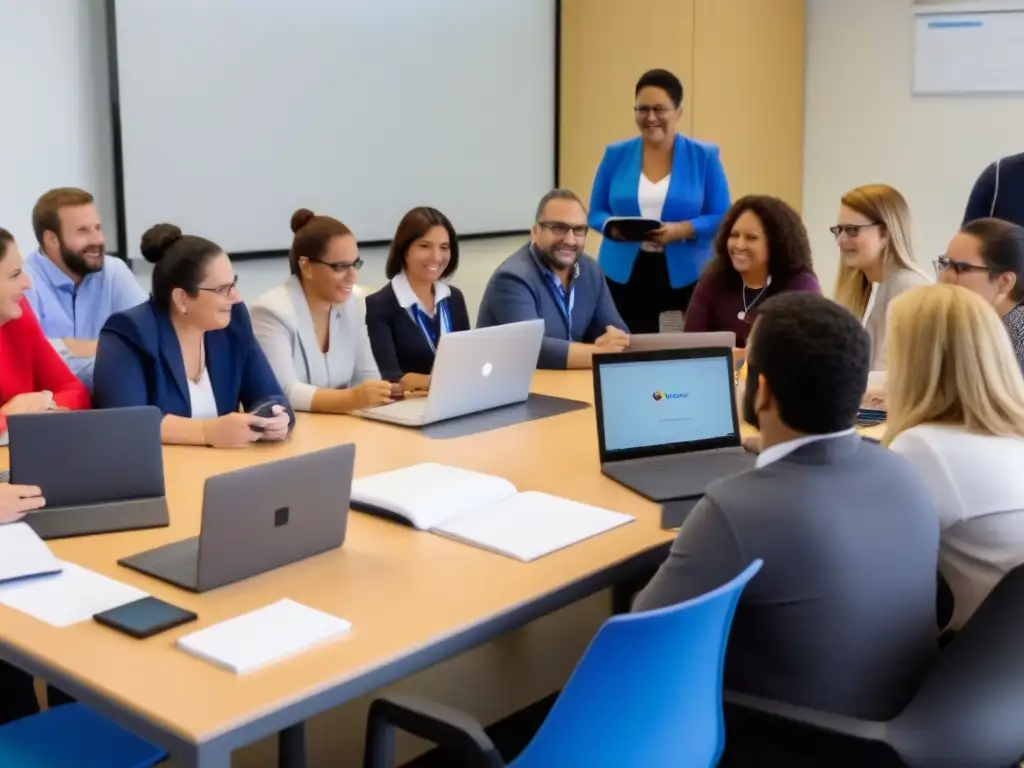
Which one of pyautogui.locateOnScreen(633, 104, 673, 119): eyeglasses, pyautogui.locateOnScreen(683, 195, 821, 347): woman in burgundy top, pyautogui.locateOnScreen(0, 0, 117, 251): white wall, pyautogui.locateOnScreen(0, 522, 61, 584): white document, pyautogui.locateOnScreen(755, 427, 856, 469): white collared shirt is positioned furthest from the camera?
pyautogui.locateOnScreen(633, 104, 673, 119): eyeglasses

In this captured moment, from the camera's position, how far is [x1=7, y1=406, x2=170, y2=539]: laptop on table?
2088mm

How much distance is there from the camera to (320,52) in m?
5.05

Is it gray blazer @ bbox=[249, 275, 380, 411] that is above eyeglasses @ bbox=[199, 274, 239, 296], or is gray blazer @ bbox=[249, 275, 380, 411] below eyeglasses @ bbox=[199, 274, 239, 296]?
below

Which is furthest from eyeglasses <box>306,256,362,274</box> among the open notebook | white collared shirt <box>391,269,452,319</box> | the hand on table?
the hand on table

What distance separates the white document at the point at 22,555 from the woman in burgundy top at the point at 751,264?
2259 millimetres

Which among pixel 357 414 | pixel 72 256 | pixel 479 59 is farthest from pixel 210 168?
pixel 357 414

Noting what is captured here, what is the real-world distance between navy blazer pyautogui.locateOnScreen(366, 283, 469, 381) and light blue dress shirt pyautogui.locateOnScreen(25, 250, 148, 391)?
2.77 ft

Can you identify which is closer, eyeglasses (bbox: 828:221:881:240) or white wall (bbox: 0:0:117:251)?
eyeglasses (bbox: 828:221:881:240)

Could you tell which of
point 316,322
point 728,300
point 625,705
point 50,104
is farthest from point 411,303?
point 625,705

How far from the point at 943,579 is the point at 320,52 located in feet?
12.4

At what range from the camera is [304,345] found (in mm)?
3291

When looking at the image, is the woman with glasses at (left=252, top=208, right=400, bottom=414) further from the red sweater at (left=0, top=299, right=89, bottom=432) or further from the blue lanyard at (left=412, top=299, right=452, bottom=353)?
the red sweater at (left=0, top=299, right=89, bottom=432)

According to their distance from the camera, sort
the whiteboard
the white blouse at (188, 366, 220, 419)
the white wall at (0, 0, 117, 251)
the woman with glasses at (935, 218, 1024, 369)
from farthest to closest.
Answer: the whiteboard, the white wall at (0, 0, 117, 251), the woman with glasses at (935, 218, 1024, 369), the white blouse at (188, 366, 220, 419)

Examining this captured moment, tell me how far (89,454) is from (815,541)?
1.28 meters
